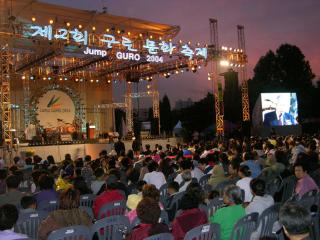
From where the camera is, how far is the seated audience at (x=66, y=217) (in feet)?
14.2

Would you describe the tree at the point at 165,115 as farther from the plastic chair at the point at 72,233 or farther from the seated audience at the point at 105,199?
the plastic chair at the point at 72,233

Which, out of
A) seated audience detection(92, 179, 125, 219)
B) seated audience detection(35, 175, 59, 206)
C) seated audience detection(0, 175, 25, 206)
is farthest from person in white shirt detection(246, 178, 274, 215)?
seated audience detection(0, 175, 25, 206)

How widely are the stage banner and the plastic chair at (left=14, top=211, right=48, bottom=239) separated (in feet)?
70.3

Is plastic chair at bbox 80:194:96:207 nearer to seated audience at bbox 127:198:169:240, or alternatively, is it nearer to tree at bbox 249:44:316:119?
seated audience at bbox 127:198:169:240

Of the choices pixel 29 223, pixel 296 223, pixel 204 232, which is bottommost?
pixel 29 223

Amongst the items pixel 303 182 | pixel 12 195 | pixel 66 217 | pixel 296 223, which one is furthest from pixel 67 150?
pixel 296 223

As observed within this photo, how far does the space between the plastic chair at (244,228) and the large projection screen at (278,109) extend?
2179 centimetres

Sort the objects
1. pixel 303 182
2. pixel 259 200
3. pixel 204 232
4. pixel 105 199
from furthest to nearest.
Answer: pixel 303 182
pixel 105 199
pixel 259 200
pixel 204 232

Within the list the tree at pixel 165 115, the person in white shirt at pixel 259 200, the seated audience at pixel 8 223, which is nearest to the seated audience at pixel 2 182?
the seated audience at pixel 8 223

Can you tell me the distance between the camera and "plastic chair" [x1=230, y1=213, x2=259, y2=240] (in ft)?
13.5

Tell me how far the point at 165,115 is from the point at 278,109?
16.8 m

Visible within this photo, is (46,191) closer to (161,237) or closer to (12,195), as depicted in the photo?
(12,195)

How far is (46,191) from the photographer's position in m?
6.35

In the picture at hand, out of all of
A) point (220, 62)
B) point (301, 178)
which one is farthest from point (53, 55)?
point (301, 178)
